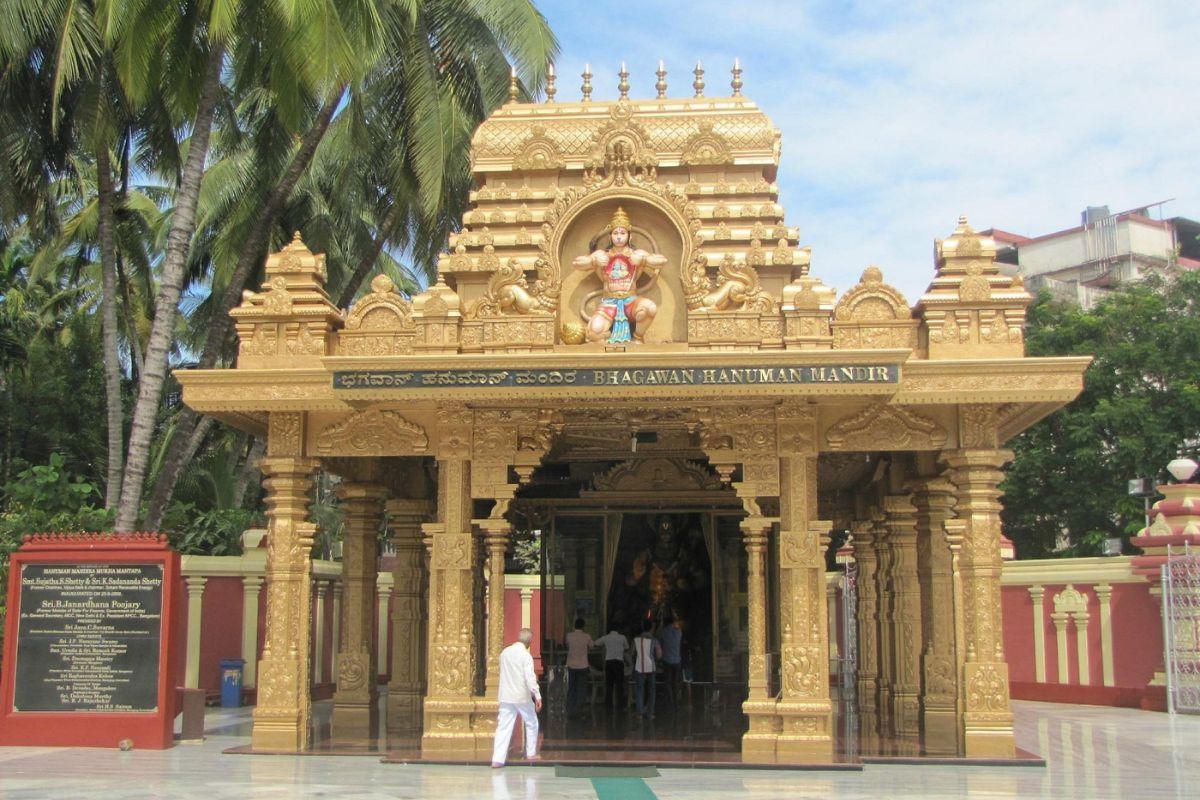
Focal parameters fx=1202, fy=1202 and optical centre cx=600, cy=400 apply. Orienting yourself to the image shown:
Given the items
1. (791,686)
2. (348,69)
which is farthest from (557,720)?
(348,69)

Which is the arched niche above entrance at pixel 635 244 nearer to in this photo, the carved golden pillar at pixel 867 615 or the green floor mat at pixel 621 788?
the green floor mat at pixel 621 788

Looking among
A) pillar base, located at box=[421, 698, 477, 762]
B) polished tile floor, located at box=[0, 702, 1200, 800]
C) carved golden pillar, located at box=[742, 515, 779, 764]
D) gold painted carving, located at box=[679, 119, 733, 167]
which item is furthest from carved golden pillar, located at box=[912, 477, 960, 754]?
pillar base, located at box=[421, 698, 477, 762]

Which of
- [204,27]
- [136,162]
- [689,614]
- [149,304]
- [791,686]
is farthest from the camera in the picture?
[149,304]

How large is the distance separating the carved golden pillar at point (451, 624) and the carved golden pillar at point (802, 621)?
2874 mm

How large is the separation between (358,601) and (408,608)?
984 mm

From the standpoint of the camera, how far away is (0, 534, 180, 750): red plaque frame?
11680 mm

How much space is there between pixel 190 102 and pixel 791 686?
36.9 feet

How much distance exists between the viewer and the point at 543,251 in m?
11.5

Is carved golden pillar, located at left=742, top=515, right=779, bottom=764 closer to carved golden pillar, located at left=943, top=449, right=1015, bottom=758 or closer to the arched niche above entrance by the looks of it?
carved golden pillar, located at left=943, top=449, right=1015, bottom=758

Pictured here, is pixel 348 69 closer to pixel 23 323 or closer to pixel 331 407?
pixel 331 407

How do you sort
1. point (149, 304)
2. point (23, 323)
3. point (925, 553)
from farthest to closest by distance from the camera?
point (149, 304)
point (23, 323)
point (925, 553)

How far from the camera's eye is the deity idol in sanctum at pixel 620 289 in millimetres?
11258

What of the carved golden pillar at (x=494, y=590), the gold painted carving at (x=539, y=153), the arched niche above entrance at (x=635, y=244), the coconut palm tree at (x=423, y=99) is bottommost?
the carved golden pillar at (x=494, y=590)

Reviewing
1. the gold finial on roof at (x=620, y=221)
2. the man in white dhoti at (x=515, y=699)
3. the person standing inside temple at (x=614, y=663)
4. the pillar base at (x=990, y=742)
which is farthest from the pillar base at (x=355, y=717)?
the pillar base at (x=990, y=742)
